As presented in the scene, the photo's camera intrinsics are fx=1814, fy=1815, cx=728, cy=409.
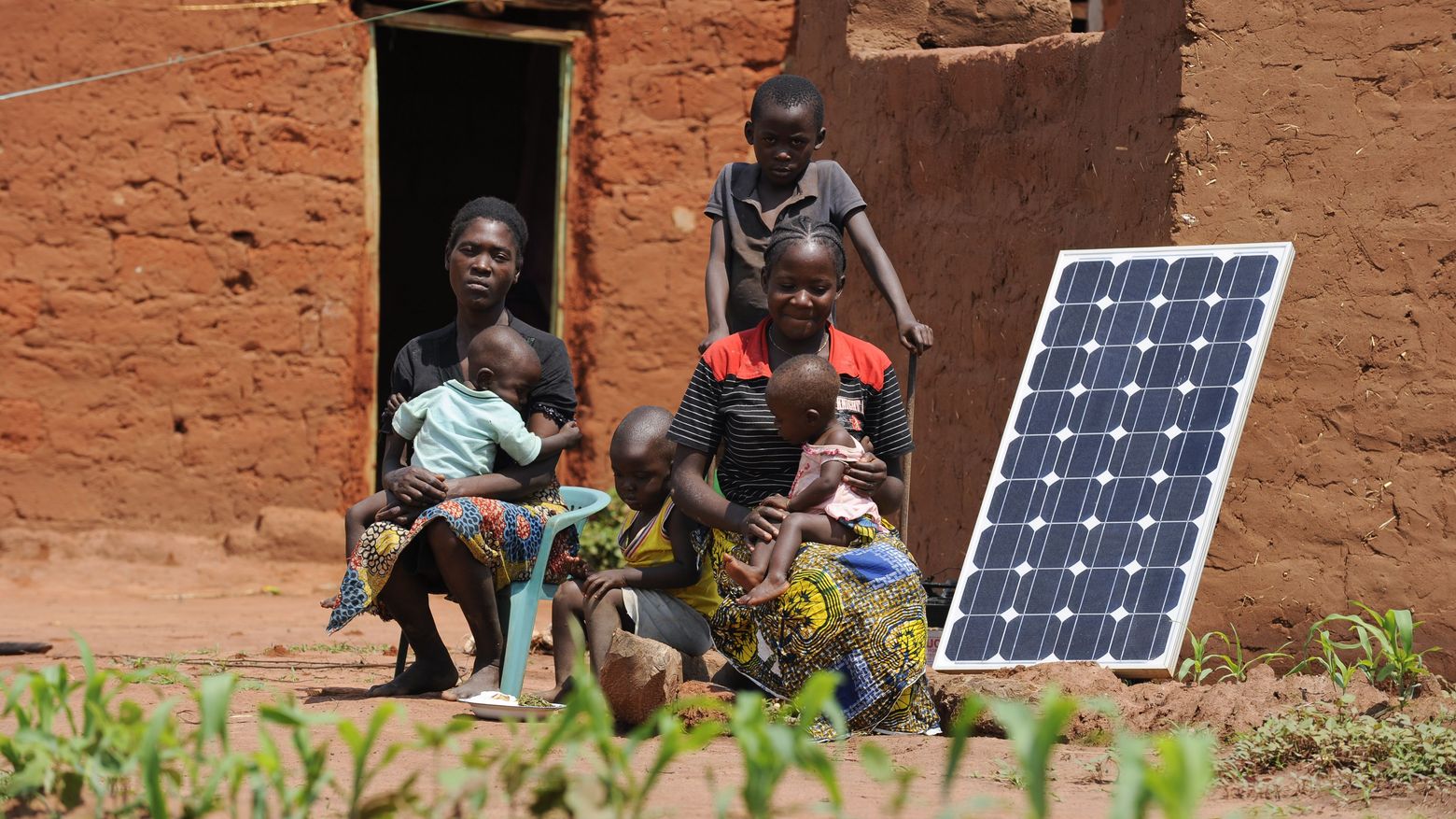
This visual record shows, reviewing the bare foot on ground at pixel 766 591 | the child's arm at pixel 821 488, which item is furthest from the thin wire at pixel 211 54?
the bare foot on ground at pixel 766 591

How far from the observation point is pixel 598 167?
945 cm

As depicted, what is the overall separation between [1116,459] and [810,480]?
123cm

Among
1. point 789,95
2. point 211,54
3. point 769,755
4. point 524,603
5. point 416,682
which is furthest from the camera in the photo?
point 211,54

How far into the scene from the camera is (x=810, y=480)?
4672 mm

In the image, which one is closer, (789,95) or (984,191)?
(789,95)

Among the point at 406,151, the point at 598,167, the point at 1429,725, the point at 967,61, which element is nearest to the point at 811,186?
the point at 967,61

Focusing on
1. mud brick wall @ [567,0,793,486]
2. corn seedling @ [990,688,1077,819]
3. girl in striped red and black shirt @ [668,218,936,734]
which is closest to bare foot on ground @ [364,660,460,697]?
girl in striped red and black shirt @ [668,218,936,734]

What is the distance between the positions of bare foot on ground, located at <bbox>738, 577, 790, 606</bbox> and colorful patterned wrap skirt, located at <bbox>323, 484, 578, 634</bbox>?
89 cm

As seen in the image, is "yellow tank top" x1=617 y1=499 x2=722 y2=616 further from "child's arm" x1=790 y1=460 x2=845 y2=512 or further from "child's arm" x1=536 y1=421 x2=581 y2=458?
"child's arm" x1=790 y1=460 x2=845 y2=512

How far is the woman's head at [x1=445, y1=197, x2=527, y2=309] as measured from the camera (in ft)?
17.7

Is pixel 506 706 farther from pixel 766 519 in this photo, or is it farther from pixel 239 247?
pixel 239 247

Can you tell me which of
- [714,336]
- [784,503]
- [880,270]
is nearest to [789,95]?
[880,270]

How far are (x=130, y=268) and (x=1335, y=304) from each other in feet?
18.8

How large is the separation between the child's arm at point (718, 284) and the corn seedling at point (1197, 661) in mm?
1698
